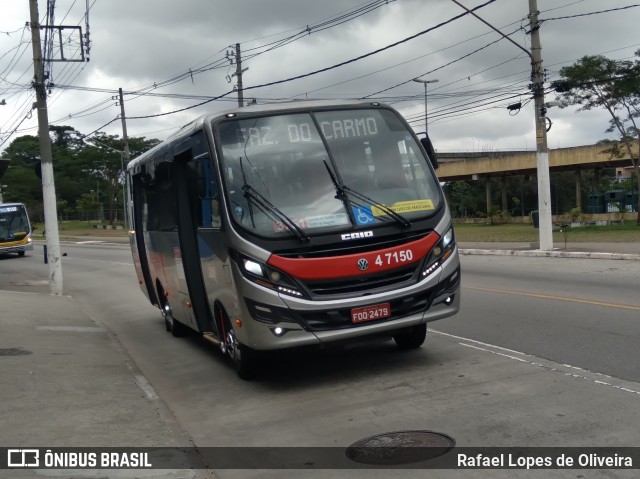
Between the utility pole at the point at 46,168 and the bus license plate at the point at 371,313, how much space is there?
12.7 metres

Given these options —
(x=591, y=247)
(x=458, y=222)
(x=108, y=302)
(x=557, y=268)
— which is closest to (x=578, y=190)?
(x=458, y=222)

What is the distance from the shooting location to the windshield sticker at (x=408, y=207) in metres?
7.16

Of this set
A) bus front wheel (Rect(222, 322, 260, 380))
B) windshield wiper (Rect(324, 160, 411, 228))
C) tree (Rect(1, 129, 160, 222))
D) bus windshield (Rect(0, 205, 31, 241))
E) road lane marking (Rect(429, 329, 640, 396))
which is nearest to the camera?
road lane marking (Rect(429, 329, 640, 396))

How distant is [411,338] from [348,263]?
2.09 m

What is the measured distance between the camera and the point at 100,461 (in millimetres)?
5242

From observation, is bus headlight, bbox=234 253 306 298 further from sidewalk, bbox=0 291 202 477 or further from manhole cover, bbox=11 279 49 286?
manhole cover, bbox=11 279 49 286

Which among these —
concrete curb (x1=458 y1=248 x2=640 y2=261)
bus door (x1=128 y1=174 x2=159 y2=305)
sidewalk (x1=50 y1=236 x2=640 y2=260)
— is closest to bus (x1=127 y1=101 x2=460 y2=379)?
bus door (x1=128 y1=174 x2=159 y2=305)

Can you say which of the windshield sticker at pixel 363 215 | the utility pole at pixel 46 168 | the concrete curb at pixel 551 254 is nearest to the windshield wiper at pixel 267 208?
the windshield sticker at pixel 363 215

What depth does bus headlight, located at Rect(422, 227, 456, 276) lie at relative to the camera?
723 centimetres

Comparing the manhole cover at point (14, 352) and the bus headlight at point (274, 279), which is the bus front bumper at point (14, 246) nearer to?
the manhole cover at point (14, 352)

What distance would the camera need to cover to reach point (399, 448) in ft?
17.3

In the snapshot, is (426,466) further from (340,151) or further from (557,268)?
(557,268)

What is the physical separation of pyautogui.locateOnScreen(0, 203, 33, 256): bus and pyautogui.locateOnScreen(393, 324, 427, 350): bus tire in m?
33.3

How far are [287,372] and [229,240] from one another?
1893mm
